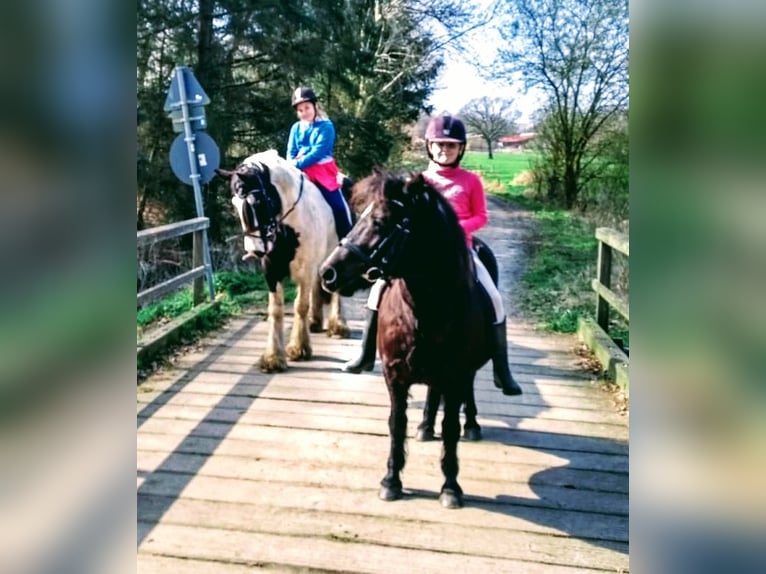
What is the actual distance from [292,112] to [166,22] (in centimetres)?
125

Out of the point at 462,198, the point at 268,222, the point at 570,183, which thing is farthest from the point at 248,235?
the point at 570,183

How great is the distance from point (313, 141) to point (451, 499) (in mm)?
2355

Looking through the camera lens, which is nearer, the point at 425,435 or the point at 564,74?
the point at 425,435

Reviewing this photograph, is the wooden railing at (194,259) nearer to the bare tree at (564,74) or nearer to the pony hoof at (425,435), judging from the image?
the pony hoof at (425,435)

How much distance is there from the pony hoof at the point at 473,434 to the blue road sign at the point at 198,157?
259 centimetres

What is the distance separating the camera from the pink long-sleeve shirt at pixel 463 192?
2236mm

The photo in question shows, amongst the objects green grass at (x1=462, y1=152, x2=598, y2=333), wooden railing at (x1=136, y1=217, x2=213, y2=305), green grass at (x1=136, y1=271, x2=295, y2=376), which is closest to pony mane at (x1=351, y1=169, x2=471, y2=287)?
wooden railing at (x1=136, y1=217, x2=213, y2=305)

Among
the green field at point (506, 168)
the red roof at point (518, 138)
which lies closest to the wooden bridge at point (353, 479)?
the red roof at point (518, 138)

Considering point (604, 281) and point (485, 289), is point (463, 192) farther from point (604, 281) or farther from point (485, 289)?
point (604, 281)

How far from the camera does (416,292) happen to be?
188 cm

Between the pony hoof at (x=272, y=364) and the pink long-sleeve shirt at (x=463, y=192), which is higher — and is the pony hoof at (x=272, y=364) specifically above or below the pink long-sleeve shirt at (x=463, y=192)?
below
